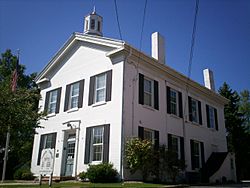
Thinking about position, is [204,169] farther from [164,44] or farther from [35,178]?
[35,178]

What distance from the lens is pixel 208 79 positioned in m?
26.0

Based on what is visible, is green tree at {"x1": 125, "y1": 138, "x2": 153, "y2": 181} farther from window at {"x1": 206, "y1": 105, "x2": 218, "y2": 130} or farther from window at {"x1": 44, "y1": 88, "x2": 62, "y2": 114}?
window at {"x1": 206, "y1": 105, "x2": 218, "y2": 130}

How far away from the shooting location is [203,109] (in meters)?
22.4

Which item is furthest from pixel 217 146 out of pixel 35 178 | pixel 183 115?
pixel 35 178

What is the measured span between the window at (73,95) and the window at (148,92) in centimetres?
402

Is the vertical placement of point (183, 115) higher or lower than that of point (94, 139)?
higher

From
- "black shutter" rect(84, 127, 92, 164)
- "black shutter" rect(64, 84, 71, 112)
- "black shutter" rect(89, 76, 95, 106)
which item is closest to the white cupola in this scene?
"black shutter" rect(64, 84, 71, 112)

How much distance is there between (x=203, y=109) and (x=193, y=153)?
14.4 feet

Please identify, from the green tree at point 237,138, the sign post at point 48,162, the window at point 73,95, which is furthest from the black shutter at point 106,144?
the green tree at point 237,138

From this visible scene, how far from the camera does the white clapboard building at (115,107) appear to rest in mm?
15077

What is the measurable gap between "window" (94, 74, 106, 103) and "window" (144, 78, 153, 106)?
2.51m

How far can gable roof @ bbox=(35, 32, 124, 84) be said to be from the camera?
16.2 m

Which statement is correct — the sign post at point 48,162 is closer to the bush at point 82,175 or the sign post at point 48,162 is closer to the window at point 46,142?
the bush at point 82,175

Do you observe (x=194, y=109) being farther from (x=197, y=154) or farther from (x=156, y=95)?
(x=156, y=95)
